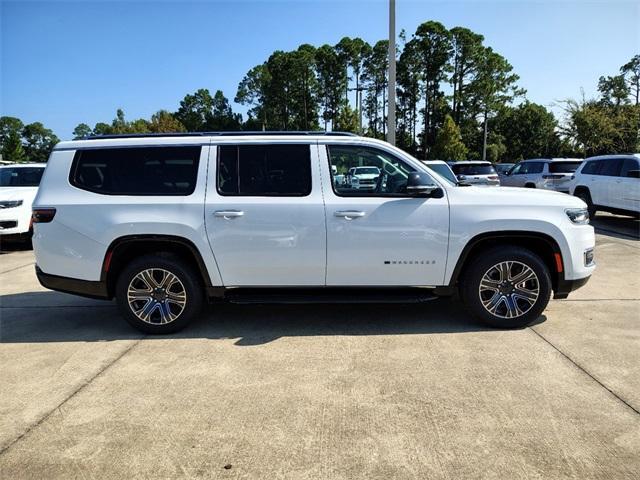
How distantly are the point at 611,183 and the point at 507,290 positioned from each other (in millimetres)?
9539

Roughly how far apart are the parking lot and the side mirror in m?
1.35

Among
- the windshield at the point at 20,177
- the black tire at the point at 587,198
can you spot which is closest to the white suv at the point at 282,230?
the windshield at the point at 20,177

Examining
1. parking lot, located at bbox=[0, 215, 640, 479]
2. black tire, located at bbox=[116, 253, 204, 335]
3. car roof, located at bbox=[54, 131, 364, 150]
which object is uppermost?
car roof, located at bbox=[54, 131, 364, 150]

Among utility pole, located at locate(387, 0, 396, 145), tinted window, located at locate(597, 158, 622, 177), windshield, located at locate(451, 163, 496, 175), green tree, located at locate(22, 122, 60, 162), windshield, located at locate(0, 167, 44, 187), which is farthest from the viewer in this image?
green tree, located at locate(22, 122, 60, 162)

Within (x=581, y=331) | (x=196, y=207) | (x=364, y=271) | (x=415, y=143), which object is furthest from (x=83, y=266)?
(x=415, y=143)

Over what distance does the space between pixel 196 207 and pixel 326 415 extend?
92.1 inches

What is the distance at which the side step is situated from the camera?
464 cm

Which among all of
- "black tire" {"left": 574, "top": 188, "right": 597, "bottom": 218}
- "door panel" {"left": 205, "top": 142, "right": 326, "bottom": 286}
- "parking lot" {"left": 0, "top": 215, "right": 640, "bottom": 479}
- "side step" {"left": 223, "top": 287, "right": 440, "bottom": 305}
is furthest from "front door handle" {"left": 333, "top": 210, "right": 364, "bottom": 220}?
"black tire" {"left": 574, "top": 188, "right": 597, "bottom": 218}

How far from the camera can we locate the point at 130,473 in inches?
106

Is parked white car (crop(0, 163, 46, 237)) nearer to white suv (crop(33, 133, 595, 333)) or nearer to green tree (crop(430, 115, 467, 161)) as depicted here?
white suv (crop(33, 133, 595, 333))

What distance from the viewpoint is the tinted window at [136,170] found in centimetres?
470

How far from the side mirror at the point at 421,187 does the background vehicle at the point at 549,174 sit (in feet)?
42.9

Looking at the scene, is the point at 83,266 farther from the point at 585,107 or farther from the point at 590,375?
the point at 585,107

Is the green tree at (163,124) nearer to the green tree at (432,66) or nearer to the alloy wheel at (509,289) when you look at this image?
the green tree at (432,66)
